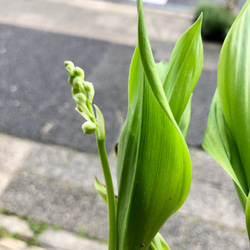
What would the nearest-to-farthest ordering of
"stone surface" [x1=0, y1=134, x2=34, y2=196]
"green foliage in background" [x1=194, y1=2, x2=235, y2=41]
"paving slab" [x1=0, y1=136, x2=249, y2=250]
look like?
"paving slab" [x1=0, y1=136, x2=249, y2=250], "stone surface" [x1=0, y1=134, x2=34, y2=196], "green foliage in background" [x1=194, y1=2, x2=235, y2=41]

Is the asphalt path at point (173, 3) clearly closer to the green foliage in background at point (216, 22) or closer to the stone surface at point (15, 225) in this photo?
the green foliage in background at point (216, 22)

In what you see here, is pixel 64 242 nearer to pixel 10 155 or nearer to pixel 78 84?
pixel 10 155

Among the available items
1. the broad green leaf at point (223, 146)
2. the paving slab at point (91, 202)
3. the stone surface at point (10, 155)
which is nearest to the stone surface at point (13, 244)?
the paving slab at point (91, 202)

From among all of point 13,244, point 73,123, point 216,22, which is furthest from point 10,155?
point 216,22

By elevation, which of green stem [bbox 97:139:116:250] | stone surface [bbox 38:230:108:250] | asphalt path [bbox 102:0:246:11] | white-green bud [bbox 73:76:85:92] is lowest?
stone surface [bbox 38:230:108:250]

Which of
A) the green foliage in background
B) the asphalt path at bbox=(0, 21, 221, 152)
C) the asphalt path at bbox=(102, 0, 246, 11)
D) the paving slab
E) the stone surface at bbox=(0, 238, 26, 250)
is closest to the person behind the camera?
the stone surface at bbox=(0, 238, 26, 250)

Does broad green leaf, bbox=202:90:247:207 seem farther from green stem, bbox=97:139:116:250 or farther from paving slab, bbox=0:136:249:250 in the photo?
paving slab, bbox=0:136:249:250

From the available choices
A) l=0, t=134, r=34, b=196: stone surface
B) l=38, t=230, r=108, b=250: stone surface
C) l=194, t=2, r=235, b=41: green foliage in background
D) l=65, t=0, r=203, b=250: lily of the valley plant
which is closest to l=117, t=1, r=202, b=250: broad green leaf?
l=65, t=0, r=203, b=250: lily of the valley plant
